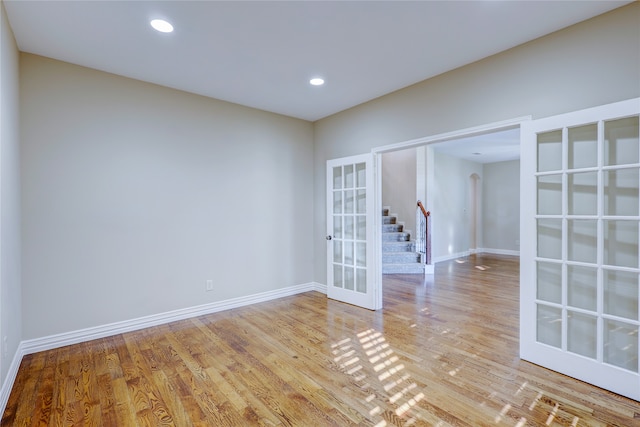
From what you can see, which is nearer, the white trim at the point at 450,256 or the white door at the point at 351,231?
the white door at the point at 351,231

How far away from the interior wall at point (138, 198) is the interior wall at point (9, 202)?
0.19 meters

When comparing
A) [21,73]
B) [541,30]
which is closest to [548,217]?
[541,30]

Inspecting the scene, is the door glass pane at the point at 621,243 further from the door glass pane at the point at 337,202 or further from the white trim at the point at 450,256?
the white trim at the point at 450,256

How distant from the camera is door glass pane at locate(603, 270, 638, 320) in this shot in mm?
2029

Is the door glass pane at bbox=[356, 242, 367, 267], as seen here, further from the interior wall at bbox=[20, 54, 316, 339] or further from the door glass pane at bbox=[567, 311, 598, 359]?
the door glass pane at bbox=[567, 311, 598, 359]

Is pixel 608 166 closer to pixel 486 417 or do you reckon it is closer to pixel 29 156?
pixel 486 417

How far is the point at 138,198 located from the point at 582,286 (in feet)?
13.6

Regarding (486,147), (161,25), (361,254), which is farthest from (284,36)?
(486,147)

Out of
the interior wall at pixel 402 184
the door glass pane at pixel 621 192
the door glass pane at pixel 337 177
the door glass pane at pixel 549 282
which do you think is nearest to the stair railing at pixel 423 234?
the interior wall at pixel 402 184

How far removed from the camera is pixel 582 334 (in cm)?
225

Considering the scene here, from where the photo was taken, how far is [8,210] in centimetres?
220

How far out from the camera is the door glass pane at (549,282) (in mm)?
2354

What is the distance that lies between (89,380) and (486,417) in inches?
112

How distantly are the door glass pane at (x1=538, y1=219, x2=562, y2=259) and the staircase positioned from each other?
378cm
